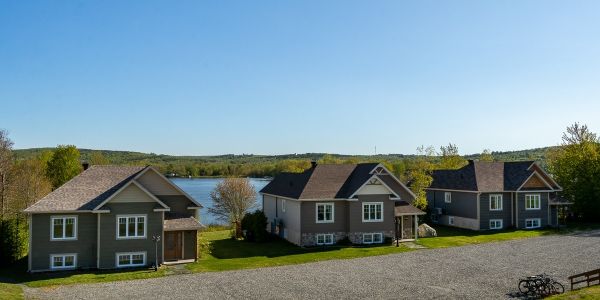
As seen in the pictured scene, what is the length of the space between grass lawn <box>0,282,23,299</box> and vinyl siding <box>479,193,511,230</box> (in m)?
37.8

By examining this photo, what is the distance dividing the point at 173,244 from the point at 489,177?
32.3 metres

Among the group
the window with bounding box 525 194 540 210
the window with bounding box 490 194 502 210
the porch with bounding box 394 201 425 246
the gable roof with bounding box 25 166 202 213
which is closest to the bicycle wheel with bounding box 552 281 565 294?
the porch with bounding box 394 201 425 246

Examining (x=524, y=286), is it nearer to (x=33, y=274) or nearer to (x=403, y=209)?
(x=403, y=209)

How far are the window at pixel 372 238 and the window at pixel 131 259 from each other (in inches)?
658

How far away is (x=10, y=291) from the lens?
22938mm

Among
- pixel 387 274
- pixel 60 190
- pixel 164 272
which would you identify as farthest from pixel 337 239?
pixel 60 190

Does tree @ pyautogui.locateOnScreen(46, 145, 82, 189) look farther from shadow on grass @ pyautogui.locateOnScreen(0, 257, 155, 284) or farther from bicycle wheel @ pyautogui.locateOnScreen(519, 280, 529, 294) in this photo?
bicycle wheel @ pyautogui.locateOnScreen(519, 280, 529, 294)

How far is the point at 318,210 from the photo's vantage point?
38.4m

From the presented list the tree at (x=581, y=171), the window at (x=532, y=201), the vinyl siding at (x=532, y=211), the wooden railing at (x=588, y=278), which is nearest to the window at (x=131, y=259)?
the wooden railing at (x=588, y=278)

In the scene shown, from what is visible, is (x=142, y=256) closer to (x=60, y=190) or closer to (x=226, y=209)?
(x=60, y=190)

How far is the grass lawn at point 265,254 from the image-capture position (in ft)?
100.0

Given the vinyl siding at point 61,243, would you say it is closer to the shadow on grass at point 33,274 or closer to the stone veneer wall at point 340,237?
the shadow on grass at point 33,274

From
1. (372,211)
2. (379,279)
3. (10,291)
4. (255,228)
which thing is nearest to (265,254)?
(255,228)

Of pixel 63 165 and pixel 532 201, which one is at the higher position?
pixel 63 165
